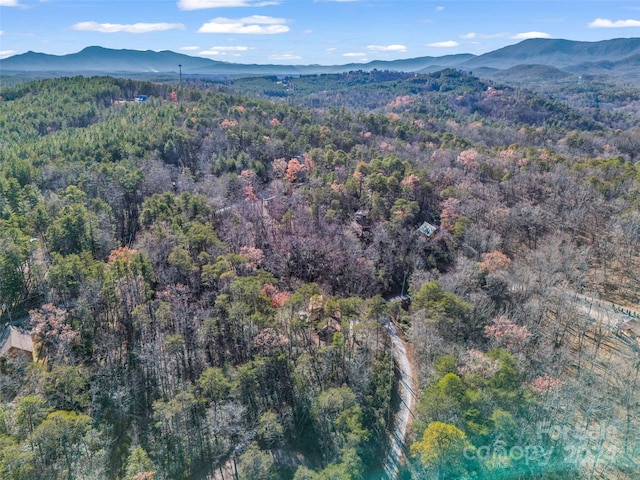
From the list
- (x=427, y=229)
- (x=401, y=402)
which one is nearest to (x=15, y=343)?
(x=401, y=402)

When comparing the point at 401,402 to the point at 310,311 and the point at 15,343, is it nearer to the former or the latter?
the point at 310,311

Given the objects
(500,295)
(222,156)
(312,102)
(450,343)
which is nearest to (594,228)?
(500,295)

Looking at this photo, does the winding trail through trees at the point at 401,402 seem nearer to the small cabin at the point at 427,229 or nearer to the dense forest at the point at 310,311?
the dense forest at the point at 310,311

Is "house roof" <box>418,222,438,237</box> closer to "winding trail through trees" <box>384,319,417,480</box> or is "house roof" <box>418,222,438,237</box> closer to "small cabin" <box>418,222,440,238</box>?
"small cabin" <box>418,222,440,238</box>

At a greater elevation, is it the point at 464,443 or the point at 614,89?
the point at 614,89

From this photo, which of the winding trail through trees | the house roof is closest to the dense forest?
the house roof

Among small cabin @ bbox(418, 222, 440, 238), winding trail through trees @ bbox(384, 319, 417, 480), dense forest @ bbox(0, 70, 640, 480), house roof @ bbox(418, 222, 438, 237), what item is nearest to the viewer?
dense forest @ bbox(0, 70, 640, 480)

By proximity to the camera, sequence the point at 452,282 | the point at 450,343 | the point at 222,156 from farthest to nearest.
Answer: the point at 222,156, the point at 452,282, the point at 450,343

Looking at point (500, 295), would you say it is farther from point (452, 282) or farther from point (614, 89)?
point (614, 89)
